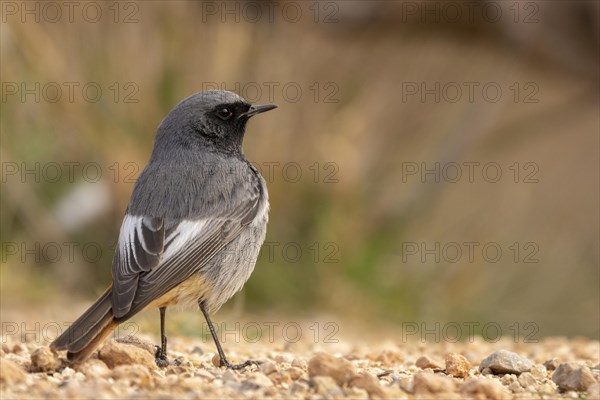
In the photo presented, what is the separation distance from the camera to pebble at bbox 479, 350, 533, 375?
17.1 feet

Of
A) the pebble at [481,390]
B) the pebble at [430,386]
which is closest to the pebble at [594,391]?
the pebble at [481,390]

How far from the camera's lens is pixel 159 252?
17.5 feet

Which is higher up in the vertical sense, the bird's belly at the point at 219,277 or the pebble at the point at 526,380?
the bird's belly at the point at 219,277

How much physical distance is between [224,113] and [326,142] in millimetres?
4311

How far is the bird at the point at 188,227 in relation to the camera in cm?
499

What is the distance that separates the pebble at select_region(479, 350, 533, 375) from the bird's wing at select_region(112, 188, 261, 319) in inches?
65.8

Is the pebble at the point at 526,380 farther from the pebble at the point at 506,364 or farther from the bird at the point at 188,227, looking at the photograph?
the bird at the point at 188,227

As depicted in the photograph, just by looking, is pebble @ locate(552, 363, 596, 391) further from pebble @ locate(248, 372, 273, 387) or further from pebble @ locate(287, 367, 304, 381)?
pebble @ locate(248, 372, 273, 387)

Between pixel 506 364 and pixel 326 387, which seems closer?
pixel 326 387

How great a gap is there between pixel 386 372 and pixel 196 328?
103 inches

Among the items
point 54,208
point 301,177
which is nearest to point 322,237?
point 301,177

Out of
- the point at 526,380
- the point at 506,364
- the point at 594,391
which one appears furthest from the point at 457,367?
the point at 594,391

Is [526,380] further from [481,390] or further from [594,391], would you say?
[481,390]

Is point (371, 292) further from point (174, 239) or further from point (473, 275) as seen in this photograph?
point (174, 239)
